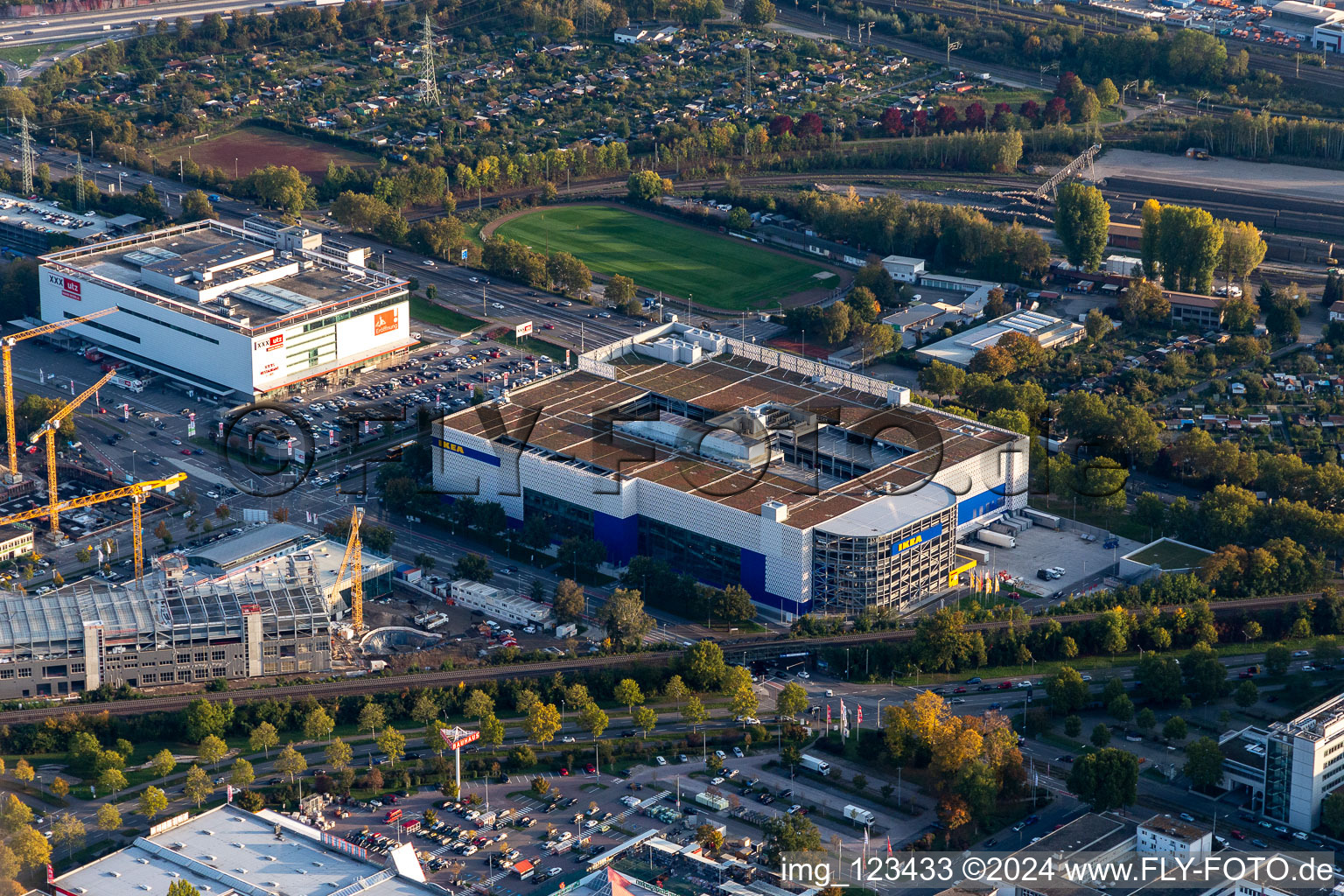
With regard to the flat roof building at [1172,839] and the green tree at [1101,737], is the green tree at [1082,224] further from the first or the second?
the flat roof building at [1172,839]

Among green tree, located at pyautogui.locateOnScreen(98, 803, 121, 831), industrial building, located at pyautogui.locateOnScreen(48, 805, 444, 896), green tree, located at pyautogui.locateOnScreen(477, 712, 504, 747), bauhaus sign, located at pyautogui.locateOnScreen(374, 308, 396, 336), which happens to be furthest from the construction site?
bauhaus sign, located at pyautogui.locateOnScreen(374, 308, 396, 336)

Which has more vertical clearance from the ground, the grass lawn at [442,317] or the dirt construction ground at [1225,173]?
the dirt construction ground at [1225,173]

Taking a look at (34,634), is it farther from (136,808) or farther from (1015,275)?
(1015,275)

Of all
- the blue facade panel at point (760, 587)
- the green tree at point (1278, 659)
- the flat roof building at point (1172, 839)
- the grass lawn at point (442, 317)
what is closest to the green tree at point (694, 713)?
the blue facade panel at point (760, 587)

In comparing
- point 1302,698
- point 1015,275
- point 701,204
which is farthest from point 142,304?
point 1302,698

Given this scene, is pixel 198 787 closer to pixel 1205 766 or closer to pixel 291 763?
pixel 291 763

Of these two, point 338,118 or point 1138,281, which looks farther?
point 338,118

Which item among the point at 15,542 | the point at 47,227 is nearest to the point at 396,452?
the point at 15,542

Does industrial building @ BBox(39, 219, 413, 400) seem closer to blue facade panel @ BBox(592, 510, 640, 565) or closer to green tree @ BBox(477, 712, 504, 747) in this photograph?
blue facade panel @ BBox(592, 510, 640, 565)
